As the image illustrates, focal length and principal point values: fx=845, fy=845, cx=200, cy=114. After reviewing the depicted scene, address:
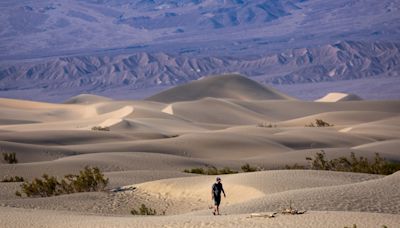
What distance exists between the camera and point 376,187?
738 inches

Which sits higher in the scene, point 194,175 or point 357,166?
point 357,166

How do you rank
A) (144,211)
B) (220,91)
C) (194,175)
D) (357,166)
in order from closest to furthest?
(144,211) < (194,175) < (357,166) < (220,91)

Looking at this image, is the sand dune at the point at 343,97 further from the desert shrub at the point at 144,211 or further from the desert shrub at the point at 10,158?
the desert shrub at the point at 144,211

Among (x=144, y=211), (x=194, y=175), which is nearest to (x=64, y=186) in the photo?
(x=144, y=211)

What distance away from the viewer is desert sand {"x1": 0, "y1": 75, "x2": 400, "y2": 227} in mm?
15914

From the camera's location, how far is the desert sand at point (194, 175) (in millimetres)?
15914

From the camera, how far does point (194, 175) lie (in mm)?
26062

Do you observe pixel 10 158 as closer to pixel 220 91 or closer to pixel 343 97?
pixel 220 91

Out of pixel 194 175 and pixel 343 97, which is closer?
pixel 194 175

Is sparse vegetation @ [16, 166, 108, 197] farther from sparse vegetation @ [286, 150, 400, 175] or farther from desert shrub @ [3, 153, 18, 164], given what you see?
sparse vegetation @ [286, 150, 400, 175]

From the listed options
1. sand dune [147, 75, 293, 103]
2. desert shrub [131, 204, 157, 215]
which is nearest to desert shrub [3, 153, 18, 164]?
desert shrub [131, 204, 157, 215]

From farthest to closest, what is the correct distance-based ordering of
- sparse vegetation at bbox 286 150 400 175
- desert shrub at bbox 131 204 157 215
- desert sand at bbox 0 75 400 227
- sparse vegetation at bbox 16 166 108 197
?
sparse vegetation at bbox 286 150 400 175, sparse vegetation at bbox 16 166 108 197, desert shrub at bbox 131 204 157 215, desert sand at bbox 0 75 400 227

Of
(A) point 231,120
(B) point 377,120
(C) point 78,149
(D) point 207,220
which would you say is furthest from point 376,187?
(A) point 231,120

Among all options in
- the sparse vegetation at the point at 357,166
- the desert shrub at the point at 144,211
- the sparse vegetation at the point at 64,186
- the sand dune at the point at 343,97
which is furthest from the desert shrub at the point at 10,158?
the sand dune at the point at 343,97
